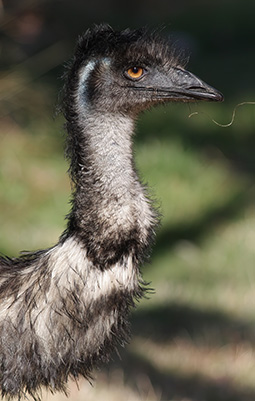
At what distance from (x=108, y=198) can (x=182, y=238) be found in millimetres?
2995

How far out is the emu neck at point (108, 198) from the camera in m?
3.42

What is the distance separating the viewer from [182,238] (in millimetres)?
6379

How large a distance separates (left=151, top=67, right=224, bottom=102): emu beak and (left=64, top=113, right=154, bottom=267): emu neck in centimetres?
22

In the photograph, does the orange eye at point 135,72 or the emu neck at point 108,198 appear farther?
the orange eye at point 135,72

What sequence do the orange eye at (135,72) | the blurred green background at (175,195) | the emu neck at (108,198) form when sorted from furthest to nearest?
1. the blurred green background at (175,195)
2. the orange eye at (135,72)
3. the emu neck at (108,198)

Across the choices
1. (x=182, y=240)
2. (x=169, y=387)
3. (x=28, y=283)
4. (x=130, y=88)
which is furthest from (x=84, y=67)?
(x=182, y=240)

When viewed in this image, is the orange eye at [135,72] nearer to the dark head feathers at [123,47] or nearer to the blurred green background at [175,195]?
the dark head feathers at [123,47]

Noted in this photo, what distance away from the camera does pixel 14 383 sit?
3512 millimetres

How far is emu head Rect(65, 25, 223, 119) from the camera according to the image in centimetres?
347

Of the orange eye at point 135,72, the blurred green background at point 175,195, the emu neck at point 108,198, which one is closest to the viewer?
the emu neck at point 108,198

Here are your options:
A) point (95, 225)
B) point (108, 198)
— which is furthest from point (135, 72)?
point (95, 225)

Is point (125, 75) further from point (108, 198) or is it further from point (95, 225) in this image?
point (95, 225)

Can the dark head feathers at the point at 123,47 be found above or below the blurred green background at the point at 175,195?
below

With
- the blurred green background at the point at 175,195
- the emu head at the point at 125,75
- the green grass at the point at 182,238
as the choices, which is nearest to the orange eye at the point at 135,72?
the emu head at the point at 125,75
